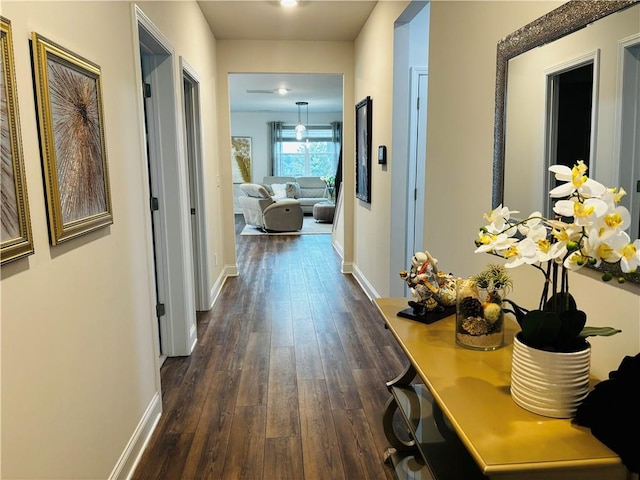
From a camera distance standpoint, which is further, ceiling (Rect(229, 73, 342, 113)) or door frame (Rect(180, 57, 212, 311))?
ceiling (Rect(229, 73, 342, 113))

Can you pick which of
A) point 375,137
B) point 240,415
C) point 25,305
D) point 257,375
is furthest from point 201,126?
point 25,305

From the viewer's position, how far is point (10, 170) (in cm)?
115

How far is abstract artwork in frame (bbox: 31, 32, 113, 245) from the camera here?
4.37ft

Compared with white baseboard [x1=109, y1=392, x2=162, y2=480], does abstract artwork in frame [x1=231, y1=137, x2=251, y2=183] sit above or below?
above

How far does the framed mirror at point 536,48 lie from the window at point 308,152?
10.3m

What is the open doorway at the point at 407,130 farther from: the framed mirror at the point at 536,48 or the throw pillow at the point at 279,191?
the throw pillow at the point at 279,191

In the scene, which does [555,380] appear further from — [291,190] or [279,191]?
[279,191]

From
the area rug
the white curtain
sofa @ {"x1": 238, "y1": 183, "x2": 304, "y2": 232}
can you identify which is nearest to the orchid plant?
sofa @ {"x1": 238, "y1": 183, "x2": 304, "y2": 232}

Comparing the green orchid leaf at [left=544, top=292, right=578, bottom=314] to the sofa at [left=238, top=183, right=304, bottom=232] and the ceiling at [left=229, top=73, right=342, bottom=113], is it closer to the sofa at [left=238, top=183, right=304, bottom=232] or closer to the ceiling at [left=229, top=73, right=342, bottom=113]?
the ceiling at [left=229, top=73, right=342, bottom=113]

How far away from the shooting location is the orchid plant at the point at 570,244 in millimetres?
910

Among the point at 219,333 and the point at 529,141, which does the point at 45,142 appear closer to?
the point at 529,141

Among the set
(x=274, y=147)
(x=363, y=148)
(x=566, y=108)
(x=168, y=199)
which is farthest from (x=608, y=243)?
(x=274, y=147)

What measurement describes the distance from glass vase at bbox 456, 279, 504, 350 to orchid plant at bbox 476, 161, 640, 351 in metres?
0.24

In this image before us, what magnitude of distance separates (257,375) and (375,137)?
93.6 inches
